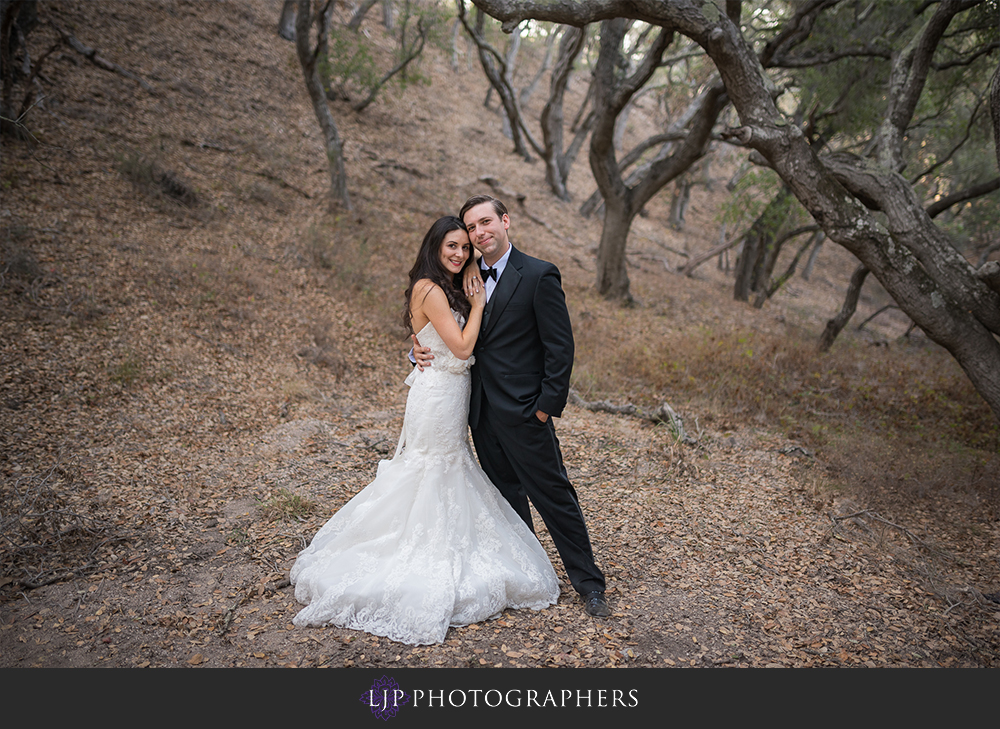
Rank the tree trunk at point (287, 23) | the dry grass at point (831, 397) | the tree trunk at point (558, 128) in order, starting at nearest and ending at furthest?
the dry grass at point (831, 397) → the tree trunk at point (558, 128) → the tree trunk at point (287, 23)

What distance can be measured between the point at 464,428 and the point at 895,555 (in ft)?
10.7

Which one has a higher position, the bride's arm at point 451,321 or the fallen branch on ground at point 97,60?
the fallen branch on ground at point 97,60

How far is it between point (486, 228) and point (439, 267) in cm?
36

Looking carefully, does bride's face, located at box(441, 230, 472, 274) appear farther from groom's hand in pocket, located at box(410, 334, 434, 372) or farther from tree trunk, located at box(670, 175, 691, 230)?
tree trunk, located at box(670, 175, 691, 230)

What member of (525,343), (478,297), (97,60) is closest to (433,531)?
(525,343)

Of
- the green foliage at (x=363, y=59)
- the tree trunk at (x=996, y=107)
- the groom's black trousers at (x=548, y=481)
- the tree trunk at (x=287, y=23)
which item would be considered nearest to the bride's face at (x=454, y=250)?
the groom's black trousers at (x=548, y=481)

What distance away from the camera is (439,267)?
131 inches

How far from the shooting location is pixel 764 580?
12.7 ft

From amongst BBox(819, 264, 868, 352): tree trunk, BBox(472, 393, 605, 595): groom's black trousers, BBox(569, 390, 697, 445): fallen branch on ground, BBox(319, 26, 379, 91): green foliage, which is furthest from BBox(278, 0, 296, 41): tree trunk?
BBox(472, 393, 605, 595): groom's black trousers

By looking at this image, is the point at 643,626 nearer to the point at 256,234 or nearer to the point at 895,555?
the point at 895,555

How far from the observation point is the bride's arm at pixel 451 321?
3.25 m

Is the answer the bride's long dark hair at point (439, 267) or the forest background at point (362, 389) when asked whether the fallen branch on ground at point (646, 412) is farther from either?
the bride's long dark hair at point (439, 267)

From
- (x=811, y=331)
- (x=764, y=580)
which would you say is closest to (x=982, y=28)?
(x=811, y=331)
